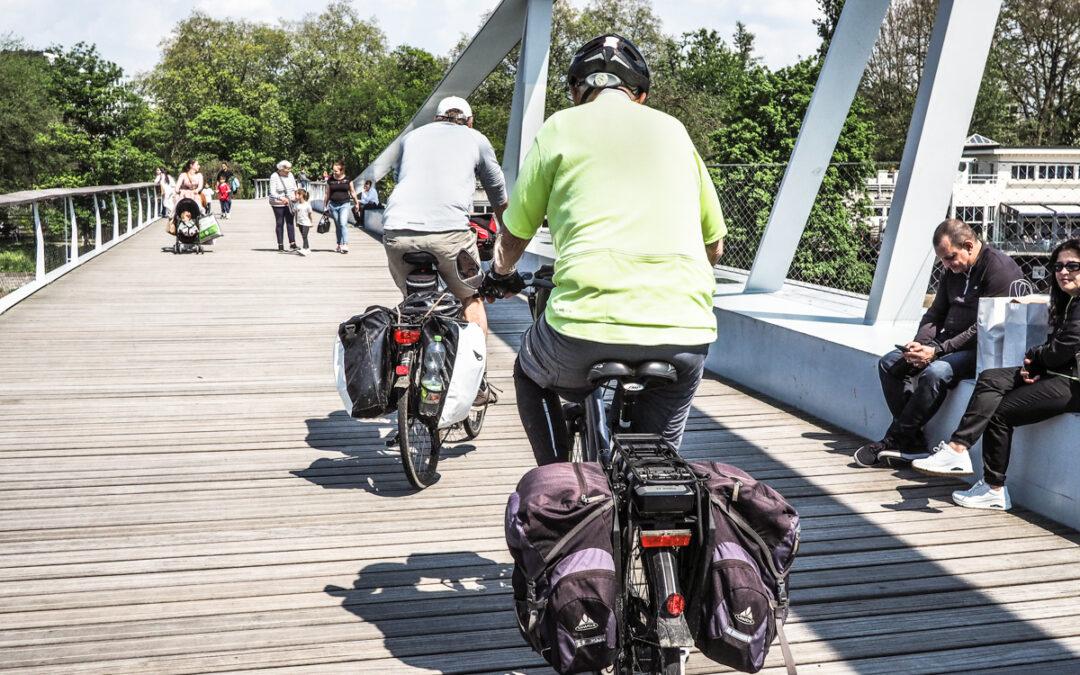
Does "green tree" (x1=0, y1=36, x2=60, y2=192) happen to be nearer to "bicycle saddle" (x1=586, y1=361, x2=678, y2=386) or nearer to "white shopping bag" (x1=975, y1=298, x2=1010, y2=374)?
"white shopping bag" (x1=975, y1=298, x2=1010, y2=374)

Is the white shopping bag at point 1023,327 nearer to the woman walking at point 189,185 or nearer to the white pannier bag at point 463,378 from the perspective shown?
the white pannier bag at point 463,378

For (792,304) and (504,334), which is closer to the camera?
(792,304)

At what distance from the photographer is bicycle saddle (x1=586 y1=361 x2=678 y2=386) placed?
114 inches

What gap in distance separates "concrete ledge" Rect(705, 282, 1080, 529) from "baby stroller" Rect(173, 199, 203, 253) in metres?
12.8

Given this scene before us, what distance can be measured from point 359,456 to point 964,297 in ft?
10.8

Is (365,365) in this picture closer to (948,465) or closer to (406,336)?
(406,336)

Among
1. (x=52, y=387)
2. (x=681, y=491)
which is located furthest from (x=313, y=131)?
(x=681, y=491)

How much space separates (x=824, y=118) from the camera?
7945mm

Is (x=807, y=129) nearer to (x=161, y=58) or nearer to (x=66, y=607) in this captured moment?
(x=66, y=607)

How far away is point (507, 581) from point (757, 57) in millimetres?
97665

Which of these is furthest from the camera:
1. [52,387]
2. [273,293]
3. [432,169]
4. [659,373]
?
[273,293]

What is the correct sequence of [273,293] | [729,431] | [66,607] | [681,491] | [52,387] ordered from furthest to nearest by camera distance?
[273,293]
[52,387]
[729,431]
[66,607]
[681,491]

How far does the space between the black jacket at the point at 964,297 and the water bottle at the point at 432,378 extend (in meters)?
2.60

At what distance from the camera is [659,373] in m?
2.90
